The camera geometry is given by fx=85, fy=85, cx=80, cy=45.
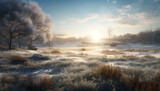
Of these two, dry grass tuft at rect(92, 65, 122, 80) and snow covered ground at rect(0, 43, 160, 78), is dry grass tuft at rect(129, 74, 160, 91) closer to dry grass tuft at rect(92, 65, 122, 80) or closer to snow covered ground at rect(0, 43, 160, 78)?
dry grass tuft at rect(92, 65, 122, 80)

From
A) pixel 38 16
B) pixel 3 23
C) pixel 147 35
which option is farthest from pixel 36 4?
pixel 147 35

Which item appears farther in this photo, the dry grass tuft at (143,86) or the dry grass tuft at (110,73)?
the dry grass tuft at (110,73)

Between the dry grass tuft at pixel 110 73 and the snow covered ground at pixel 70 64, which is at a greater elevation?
the dry grass tuft at pixel 110 73

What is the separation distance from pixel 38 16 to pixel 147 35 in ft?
296

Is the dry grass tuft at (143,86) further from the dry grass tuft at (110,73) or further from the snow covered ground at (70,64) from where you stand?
the snow covered ground at (70,64)

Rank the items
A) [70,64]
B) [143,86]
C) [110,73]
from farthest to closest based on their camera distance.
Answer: [70,64]
[110,73]
[143,86]

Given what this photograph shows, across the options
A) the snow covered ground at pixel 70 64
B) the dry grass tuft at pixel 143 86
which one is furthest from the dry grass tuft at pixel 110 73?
the snow covered ground at pixel 70 64

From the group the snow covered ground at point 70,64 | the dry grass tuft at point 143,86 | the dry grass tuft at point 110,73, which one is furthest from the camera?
the snow covered ground at point 70,64

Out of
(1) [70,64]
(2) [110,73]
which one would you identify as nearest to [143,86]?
(2) [110,73]

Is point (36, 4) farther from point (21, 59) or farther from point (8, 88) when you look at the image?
point (8, 88)

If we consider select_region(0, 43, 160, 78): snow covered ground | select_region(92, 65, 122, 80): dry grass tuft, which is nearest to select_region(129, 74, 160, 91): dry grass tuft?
select_region(92, 65, 122, 80): dry grass tuft

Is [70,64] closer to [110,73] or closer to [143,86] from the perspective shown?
[110,73]

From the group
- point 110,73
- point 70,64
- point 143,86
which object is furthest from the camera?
point 70,64

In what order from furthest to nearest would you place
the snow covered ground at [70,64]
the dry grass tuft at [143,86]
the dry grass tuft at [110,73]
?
the snow covered ground at [70,64]
the dry grass tuft at [110,73]
the dry grass tuft at [143,86]
